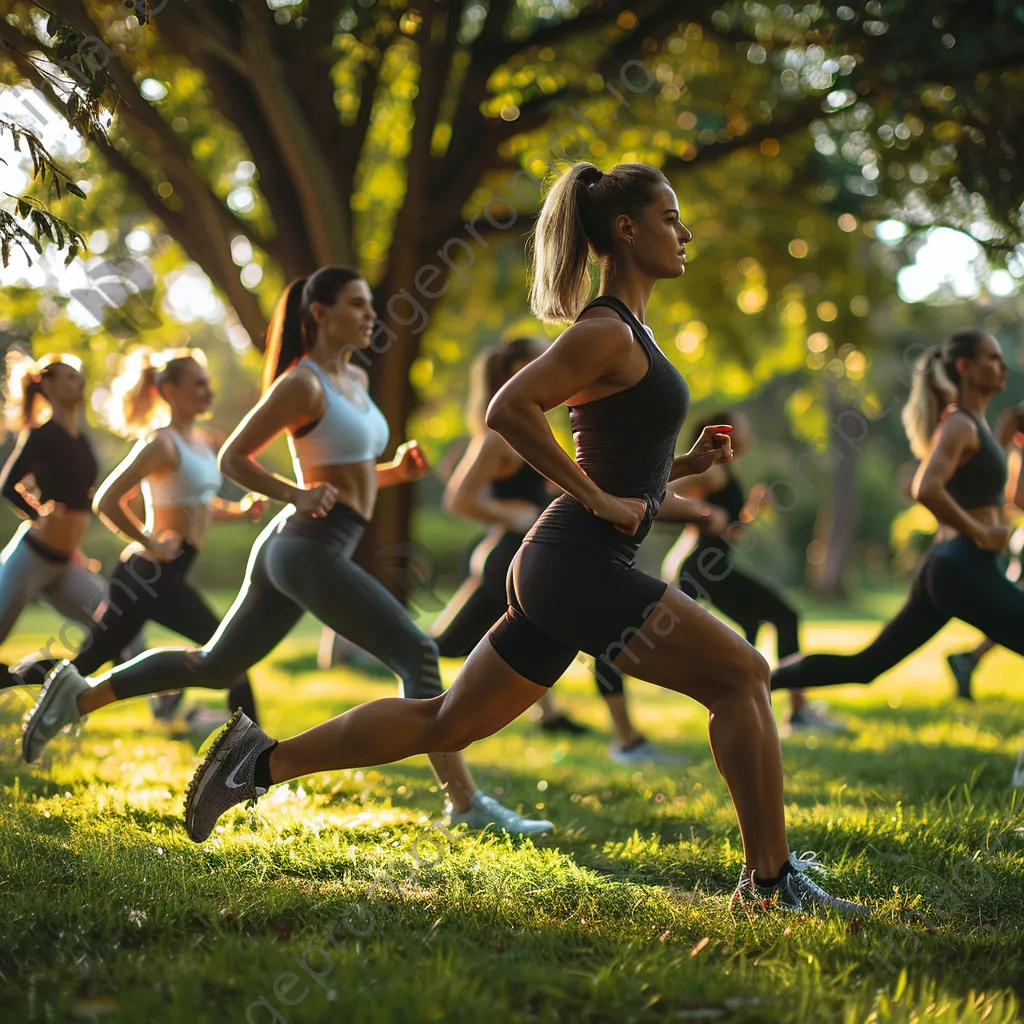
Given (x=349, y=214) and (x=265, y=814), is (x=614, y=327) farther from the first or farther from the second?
(x=349, y=214)

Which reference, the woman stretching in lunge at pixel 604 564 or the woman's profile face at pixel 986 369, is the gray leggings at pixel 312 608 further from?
the woman's profile face at pixel 986 369

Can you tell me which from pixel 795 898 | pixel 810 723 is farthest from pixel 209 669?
pixel 810 723

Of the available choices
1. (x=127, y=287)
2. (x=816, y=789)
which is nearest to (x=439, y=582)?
(x=127, y=287)

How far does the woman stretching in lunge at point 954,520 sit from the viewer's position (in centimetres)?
568

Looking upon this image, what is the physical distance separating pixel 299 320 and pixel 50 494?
2.47 meters

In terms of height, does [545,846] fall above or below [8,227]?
below

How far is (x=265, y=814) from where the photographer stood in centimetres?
486

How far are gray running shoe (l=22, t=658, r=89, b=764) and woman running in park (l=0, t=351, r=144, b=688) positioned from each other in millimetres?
1467

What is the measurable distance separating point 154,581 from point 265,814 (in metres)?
2.38

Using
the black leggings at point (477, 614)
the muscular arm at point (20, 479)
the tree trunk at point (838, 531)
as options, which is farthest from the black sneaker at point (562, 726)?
the tree trunk at point (838, 531)

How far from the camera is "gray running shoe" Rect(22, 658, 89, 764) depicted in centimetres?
526

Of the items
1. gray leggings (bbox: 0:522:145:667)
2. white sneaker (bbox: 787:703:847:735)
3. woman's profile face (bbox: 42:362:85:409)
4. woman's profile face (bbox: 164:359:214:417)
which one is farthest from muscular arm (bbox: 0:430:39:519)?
white sneaker (bbox: 787:703:847:735)

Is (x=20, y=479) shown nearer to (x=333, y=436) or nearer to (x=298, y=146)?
(x=333, y=436)

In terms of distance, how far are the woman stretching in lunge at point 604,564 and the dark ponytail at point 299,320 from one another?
1629 mm
